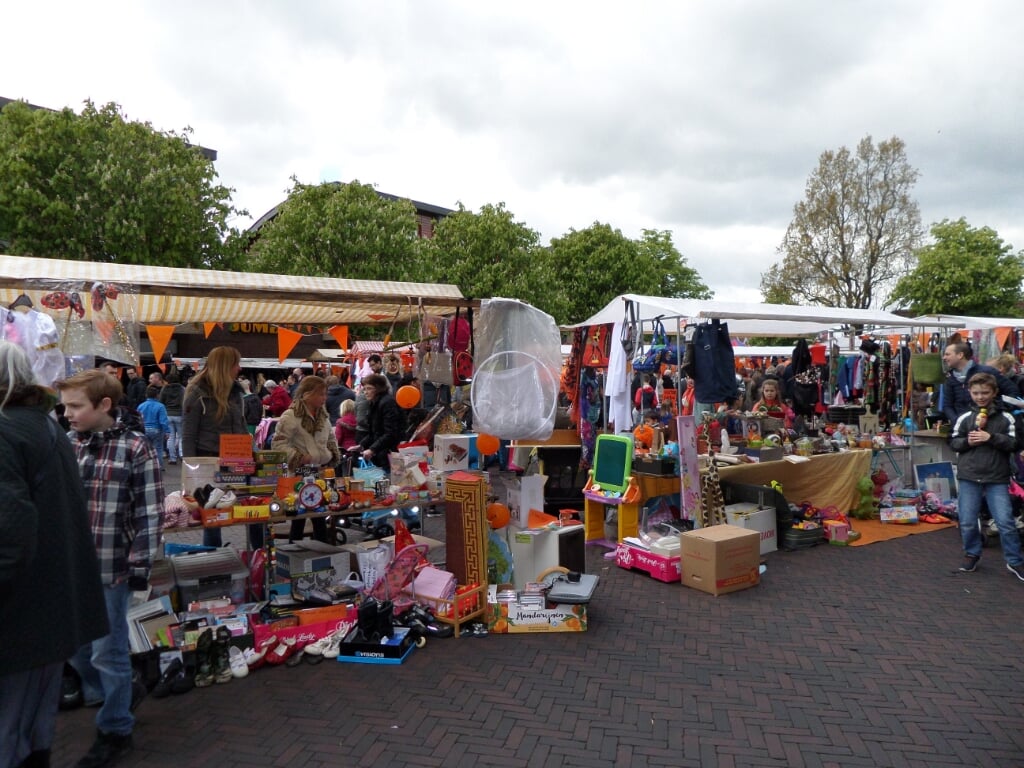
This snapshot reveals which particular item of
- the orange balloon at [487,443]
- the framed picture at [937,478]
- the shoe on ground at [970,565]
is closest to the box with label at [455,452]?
the orange balloon at [487,443]

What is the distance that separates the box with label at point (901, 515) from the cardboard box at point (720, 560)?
9.23ft

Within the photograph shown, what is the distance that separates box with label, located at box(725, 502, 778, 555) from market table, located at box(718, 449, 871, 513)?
44 centimetres

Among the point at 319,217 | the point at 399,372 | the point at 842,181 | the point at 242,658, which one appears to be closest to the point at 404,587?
the point at 242,658

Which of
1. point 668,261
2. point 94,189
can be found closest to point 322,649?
point 94,189

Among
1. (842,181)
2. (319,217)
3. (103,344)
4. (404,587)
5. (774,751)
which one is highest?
(842,181)

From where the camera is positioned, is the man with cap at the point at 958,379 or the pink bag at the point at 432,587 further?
the man with cap at the point at 958,379

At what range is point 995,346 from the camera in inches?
393

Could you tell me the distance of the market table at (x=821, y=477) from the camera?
22.1 feet

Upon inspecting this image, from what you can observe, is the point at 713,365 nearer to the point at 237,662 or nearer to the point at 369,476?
the point at 369,476

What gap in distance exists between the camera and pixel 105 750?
276 cm

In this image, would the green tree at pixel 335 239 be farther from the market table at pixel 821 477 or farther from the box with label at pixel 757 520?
the box with label at pixel 757 520

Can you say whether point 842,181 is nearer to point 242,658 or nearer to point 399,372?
point 399,372

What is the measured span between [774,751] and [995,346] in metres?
9.78

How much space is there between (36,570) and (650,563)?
4489 mm
